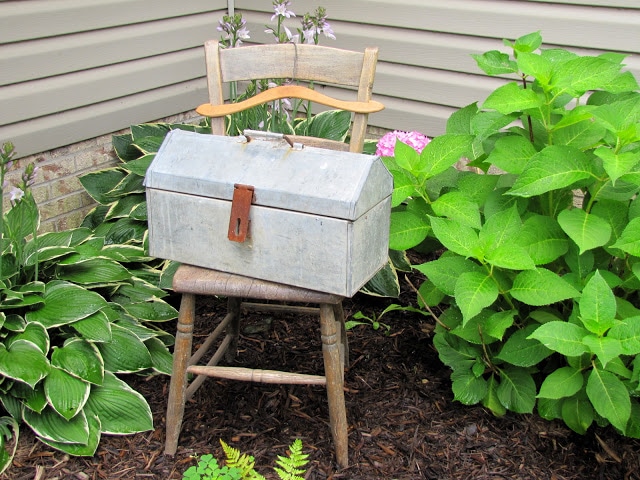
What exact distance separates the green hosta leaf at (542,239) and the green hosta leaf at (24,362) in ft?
4.95

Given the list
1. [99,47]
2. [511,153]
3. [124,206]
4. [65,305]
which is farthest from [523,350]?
[99,47]

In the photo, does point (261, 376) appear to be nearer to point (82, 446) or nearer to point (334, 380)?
point (334, 380)

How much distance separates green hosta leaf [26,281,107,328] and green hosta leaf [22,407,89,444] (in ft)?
0.94

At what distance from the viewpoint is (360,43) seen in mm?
3756

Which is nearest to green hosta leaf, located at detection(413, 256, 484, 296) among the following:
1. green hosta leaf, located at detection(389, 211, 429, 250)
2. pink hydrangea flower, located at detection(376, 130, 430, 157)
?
green hosta leaf, located at detection(389, 211, 429, 250)

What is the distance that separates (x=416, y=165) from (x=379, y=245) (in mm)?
402

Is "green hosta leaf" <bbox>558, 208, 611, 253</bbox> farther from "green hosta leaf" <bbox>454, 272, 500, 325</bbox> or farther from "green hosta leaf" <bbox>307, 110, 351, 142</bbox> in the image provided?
"green hosta leaf" <bbox>307, 110, 351, 142</bbox>

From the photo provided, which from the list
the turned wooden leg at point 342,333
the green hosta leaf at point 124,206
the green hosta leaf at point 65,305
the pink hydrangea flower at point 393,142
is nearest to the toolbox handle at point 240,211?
the turned wooden leg at point 342,333

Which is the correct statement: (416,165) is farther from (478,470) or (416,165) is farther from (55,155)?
(55,155)

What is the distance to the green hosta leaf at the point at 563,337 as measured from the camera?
1.94 metres

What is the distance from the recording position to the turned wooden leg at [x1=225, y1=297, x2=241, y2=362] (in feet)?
8.24

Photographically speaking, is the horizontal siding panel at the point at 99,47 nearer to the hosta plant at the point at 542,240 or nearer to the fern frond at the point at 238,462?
the hosta plant at the point at 542,240

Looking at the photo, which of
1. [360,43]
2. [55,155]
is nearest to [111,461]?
[55,155]

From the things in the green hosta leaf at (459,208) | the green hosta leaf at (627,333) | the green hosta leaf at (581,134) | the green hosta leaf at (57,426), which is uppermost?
the green hosta leaf at (581,134)
